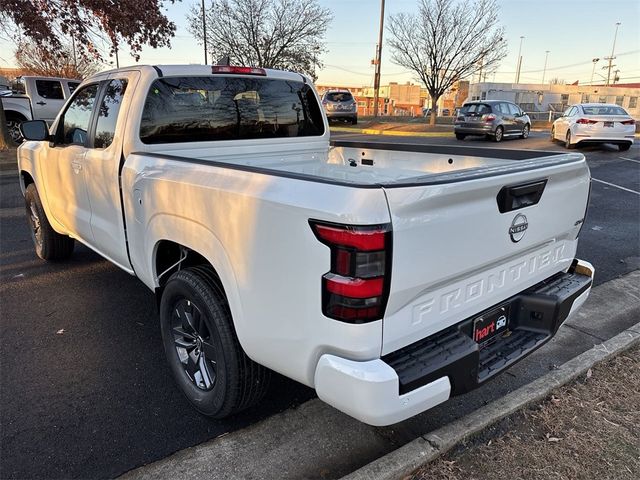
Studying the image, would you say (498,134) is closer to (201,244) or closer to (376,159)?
(376,159)

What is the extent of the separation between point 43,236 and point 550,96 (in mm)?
52590

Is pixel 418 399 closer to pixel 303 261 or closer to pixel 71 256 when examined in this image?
pixel 303 261

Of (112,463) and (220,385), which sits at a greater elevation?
(220,385)

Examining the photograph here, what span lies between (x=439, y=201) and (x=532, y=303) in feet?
3.34

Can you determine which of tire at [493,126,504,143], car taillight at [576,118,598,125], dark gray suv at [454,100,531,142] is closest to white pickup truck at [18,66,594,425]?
car taillight at [576,118,598,125]

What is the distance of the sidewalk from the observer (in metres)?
2.38

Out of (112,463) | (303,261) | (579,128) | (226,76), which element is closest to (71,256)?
(226,76)

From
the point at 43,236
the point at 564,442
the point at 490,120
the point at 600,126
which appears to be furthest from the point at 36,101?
the point at 600,126

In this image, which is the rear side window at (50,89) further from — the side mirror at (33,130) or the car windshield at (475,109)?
the car windshield at (475,109)

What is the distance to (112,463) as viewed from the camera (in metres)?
2.45

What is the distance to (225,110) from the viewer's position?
3705 millimetres

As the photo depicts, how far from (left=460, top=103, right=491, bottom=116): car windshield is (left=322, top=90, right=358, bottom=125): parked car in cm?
744

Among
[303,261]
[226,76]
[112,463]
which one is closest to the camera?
[303,261]

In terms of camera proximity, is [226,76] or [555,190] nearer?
[555,190]
